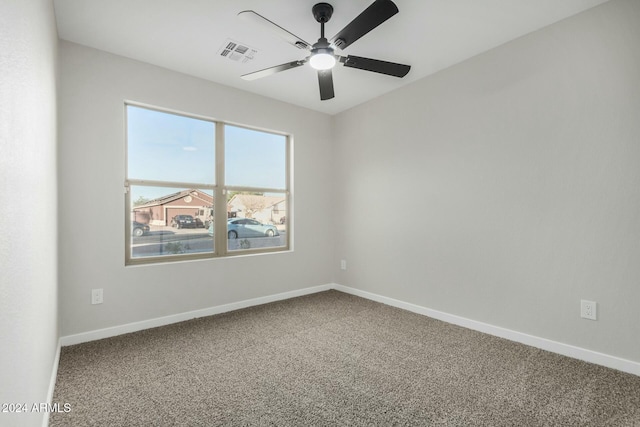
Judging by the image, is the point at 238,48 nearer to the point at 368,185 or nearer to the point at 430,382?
the point at 368,185

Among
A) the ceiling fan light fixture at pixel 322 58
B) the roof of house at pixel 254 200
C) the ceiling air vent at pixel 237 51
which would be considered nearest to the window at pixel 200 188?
the roof of house at pixel 254 200

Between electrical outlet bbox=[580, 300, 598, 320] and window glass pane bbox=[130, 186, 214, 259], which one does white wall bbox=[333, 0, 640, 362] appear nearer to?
electrical outlet bbox=[580, 300, 598, 320]

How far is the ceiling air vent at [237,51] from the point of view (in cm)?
269

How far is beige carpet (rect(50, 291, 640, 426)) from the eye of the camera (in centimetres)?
170

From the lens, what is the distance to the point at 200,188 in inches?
134

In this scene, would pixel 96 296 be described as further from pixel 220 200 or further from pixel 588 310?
pixel 588 310

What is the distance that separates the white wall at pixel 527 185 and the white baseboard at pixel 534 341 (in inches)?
1.9

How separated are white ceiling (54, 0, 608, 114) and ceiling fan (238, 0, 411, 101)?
0.16 meters

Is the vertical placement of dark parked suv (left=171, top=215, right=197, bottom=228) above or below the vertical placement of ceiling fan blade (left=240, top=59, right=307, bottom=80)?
below

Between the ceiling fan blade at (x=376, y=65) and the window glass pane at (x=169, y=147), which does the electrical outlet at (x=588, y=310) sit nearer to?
the ceiling fan blade at (x=376, y=65)

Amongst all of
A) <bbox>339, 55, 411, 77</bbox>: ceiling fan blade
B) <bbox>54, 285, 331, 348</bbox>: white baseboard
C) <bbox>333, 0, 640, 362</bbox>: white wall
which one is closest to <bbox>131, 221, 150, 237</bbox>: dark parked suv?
<bbox>54, 285, 331, 348</bbox>: white baseboard

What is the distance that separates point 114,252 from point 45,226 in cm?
117

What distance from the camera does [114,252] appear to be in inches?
111

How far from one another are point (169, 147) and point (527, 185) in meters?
3.38
